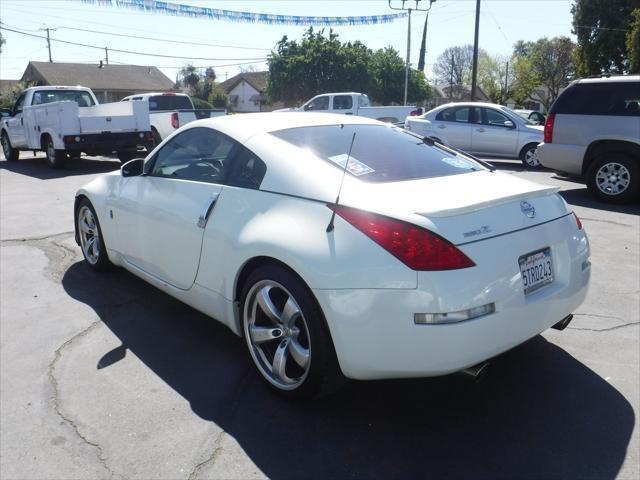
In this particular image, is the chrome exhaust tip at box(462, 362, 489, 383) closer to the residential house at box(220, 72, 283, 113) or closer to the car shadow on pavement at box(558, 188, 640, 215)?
the car shadow on pavement at box(558, 188, 640, 215)

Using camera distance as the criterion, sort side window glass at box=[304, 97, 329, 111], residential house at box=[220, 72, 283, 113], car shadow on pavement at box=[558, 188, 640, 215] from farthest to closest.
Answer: residential house at box=[220, 72, 283, 113] → side window glass at box=[304, 97, 329, 111] → car shadow on pavement at box=[558, 188, 640, 215]

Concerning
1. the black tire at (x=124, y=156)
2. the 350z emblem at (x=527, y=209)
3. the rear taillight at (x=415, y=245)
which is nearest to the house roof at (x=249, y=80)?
the black tire at (x=124, y=156)

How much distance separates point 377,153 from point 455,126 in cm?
1130

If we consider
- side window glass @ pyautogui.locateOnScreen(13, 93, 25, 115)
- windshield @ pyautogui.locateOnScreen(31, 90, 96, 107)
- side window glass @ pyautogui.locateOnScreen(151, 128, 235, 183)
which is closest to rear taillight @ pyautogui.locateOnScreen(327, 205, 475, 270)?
side window glass @ pyautogui.locateOnScreen(151, 128, 235, 183)

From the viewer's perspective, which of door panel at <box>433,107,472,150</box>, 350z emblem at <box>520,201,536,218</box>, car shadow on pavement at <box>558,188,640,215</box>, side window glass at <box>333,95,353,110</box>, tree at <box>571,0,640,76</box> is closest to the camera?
350z emblem at <box>520,201,536,218</box>

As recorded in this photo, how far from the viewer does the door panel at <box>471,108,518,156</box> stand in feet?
44.4

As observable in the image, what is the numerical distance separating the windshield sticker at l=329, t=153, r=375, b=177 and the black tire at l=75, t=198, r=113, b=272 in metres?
2.68

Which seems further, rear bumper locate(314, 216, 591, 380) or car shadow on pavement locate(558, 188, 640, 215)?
car shadow on pavement locate(558, 188, 640, 215)

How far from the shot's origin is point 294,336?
3.04 meters

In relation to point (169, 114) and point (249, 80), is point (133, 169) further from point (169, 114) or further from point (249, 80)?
point (249, 80)

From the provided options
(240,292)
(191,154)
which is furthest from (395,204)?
(191,154)

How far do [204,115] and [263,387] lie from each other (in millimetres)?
12977

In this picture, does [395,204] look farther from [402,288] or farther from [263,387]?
[263,387]

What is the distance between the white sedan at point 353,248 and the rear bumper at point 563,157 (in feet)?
19.8
